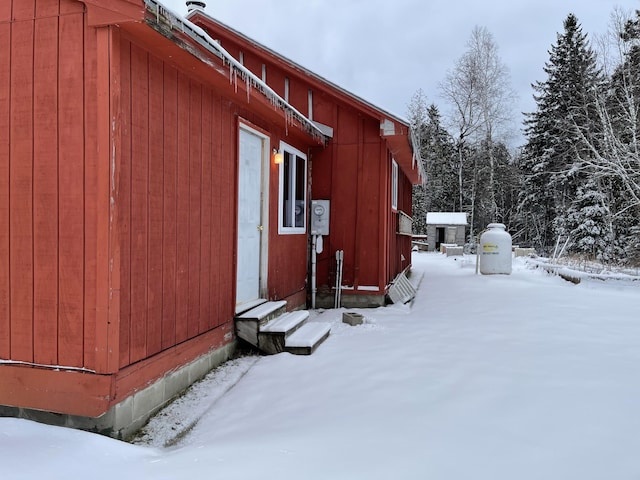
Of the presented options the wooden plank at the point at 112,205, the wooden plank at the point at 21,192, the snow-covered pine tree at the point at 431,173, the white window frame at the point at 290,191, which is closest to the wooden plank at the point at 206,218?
the wooden plank at the point at 112,205

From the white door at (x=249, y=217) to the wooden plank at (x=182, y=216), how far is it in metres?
1.05

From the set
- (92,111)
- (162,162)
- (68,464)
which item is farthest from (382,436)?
(92,111)

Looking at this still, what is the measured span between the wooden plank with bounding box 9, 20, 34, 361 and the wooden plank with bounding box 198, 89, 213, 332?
1276mm

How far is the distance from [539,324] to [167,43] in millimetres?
4995

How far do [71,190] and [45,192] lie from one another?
20 cm

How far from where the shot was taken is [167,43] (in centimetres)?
296

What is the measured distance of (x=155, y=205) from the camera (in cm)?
312

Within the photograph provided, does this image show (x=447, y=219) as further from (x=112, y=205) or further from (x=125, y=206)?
(x=112, y=205)

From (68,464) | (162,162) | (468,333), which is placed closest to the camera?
(68,464)

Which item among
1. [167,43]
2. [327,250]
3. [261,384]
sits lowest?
[261,384]

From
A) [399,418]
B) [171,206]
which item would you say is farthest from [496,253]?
[171,206]

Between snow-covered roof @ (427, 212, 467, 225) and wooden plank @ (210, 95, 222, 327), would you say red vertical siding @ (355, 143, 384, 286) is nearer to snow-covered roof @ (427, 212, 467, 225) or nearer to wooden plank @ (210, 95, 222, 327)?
wooden plank @ (210, 95, 222, 327)

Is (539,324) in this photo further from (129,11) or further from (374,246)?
(129,11)

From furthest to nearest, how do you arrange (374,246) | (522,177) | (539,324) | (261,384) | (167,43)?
(522,177) < (374,246) < (539,324) < (261,384) < (167,43)
